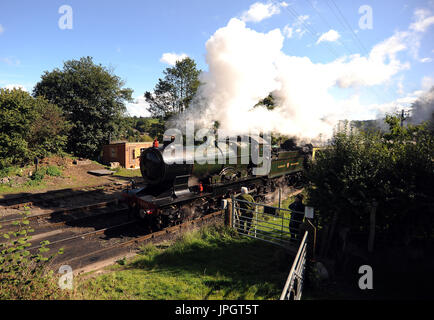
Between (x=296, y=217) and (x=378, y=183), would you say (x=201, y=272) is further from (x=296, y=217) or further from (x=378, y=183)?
(x=378, y=183)

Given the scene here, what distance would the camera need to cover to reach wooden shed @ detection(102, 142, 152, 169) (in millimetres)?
21953

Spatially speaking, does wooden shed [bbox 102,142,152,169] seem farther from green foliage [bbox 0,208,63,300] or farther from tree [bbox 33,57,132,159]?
green foliage [bbox 0,208,63,300]

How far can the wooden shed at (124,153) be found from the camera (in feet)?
72.0

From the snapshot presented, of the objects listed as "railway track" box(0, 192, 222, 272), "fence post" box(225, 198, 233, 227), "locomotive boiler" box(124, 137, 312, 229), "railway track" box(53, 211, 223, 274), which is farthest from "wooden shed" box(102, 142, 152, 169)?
"fence post" box(225, 198, 233, 227)

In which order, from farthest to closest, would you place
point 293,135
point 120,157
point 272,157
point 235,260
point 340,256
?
point 120,157
point 293,135
point 272,157
point 235,260
point 340,256

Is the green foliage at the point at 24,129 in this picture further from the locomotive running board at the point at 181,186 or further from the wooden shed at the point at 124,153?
the locomotive running board at the point at 181,186

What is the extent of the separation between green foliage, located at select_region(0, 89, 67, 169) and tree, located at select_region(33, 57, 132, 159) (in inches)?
163

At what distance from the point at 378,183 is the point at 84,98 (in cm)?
2502

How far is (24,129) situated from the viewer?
16.3 m

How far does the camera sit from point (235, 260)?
21.0 feet

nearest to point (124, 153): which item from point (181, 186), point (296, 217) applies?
point (181, 186)
